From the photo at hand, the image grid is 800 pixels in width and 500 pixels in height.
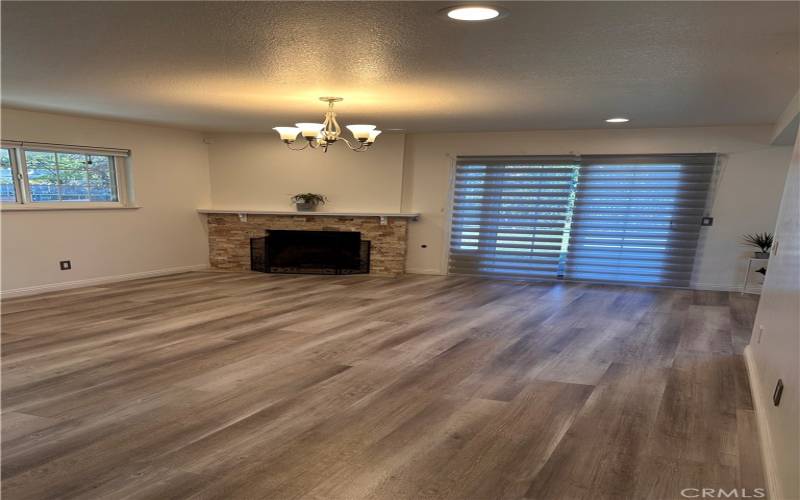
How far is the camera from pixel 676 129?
5.72 metres

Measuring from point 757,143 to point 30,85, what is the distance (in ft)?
24.9

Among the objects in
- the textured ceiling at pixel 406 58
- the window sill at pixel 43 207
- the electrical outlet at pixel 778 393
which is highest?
the textured ceiling at pixel 406 58

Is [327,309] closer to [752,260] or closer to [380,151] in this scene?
[380,151]

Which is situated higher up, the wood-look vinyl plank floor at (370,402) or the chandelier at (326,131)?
the chandelier at (326,131)

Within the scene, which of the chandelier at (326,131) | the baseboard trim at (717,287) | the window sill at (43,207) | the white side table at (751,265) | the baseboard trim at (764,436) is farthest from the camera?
the baseboard trim at (717,287)

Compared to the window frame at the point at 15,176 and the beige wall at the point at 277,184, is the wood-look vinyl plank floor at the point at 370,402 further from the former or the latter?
the window frame at the point at 15,176

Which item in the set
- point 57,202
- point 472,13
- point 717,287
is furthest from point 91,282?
point 717,287

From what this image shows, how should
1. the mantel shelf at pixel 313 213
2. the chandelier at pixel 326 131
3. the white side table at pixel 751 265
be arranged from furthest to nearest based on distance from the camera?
1. the mantel shelf at pixel 313 213
2. the white side table at pixel 751 265
3. the chandelier at pixel 326 131

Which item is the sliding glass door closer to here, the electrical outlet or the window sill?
the electrical outlet

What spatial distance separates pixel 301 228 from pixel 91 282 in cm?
283

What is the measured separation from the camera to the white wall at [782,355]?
1661 mm

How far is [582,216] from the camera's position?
20.7ft

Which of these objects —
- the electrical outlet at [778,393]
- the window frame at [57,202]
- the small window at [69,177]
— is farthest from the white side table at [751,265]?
the small window at [69,177]

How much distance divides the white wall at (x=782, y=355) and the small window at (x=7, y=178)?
22.4 ft
